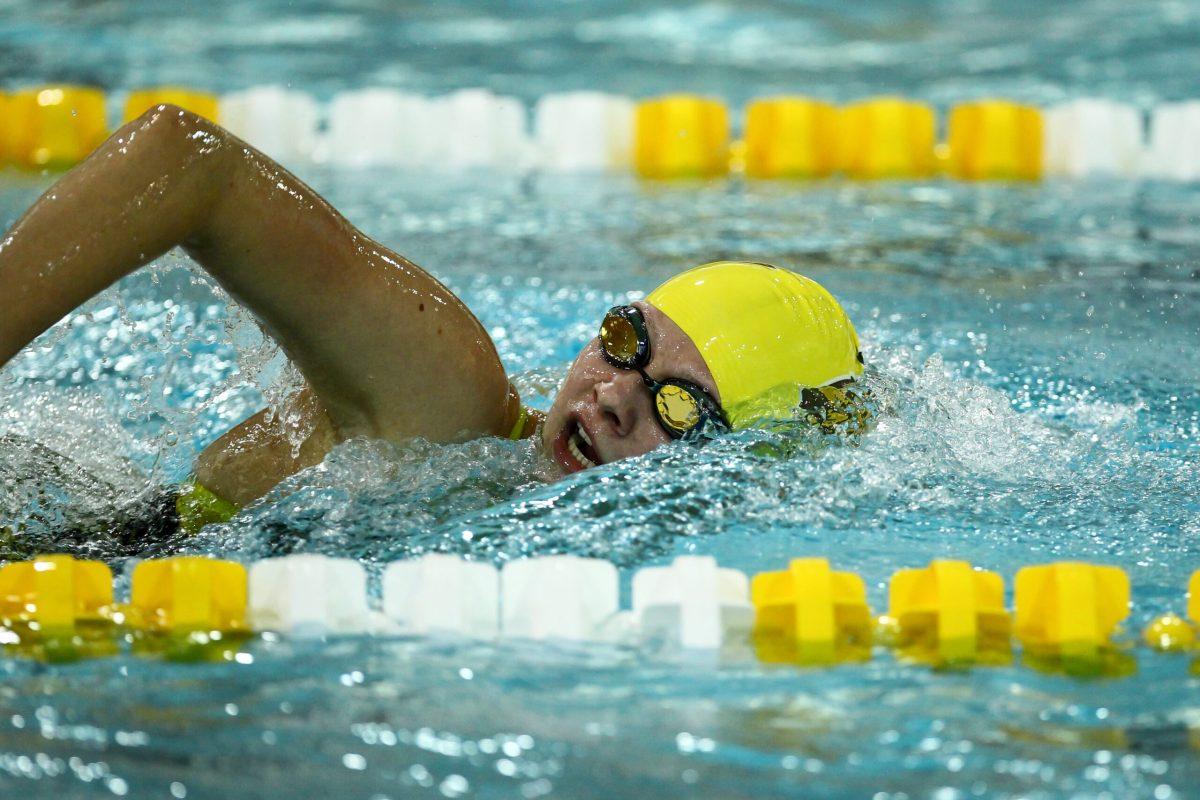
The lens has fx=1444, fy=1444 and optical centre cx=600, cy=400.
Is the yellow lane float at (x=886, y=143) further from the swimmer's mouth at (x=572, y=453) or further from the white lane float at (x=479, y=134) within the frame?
the swimmer's mouth at (x=572, y=453)

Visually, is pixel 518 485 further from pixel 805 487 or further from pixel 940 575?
pixel 940 575

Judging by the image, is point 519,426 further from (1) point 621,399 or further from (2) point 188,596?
(2) point 188,596

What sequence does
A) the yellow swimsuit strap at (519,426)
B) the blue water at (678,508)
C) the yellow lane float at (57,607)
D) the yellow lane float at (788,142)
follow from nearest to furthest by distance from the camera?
the blue water at (678,508), the yellow lane float at (57,607), the yellow swimsuit strap at (519,426), the yellow lane float at (788,142)

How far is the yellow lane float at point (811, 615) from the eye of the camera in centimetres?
182

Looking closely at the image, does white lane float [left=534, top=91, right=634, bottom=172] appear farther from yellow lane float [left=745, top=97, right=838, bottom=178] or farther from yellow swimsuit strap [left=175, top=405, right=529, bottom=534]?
yellow swimsuit strap [left=175, top=405, right=529, bottom=534]

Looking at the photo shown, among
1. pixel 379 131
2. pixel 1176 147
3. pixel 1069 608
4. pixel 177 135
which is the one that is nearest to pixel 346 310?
pixel 177 135

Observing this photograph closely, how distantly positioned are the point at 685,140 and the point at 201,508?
3.85 meters

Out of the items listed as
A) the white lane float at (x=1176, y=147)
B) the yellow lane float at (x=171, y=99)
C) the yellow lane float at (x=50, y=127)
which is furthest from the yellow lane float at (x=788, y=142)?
the yellow lane float at (x=50, y=127)

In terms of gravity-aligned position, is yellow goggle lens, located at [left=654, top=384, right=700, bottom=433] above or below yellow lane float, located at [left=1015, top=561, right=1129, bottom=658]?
above

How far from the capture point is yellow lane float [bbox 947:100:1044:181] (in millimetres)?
5805

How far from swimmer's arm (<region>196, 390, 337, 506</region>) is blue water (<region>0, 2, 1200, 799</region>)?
0.06 meters

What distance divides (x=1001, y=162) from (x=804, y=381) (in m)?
3.79

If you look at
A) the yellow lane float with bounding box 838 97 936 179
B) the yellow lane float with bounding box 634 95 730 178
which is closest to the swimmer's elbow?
the yellow lane float with bounding box 634 95 730 178

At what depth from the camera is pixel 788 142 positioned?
5789 mm
